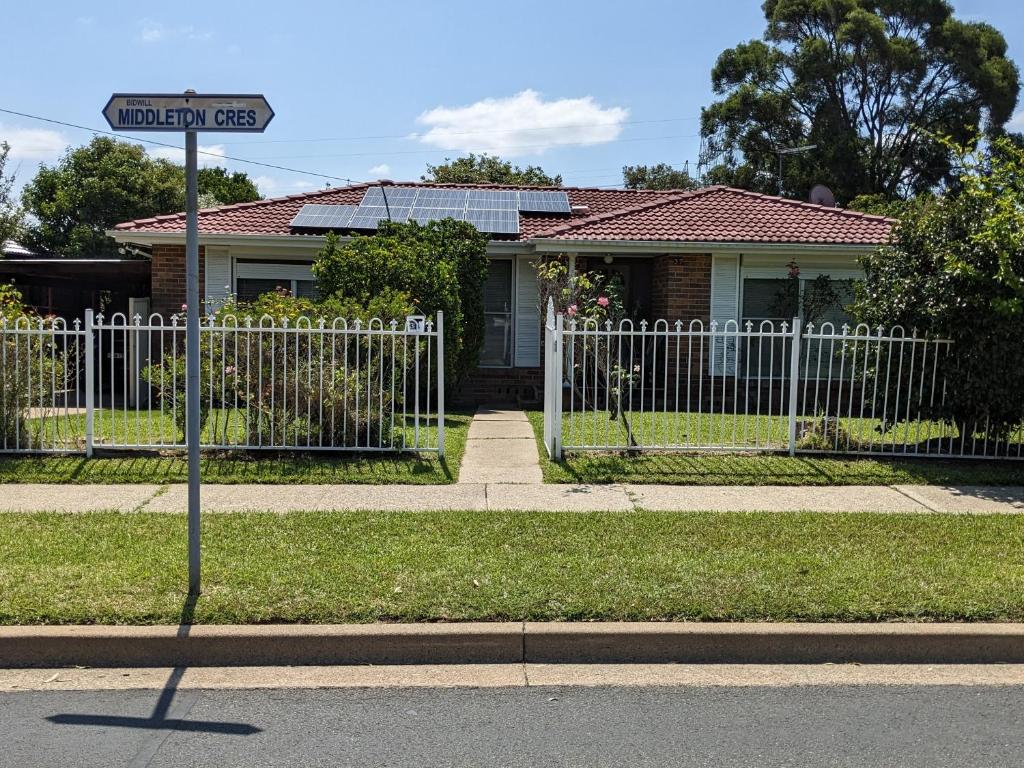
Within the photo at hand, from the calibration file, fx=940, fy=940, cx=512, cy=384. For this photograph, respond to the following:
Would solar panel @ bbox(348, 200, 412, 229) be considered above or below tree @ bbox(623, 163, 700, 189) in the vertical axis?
below

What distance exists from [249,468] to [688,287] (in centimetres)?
831

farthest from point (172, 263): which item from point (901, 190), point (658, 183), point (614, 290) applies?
point (658, 183)

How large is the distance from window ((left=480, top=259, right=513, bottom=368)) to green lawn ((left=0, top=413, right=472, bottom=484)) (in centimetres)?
635

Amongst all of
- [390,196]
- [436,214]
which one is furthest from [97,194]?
[436,214]

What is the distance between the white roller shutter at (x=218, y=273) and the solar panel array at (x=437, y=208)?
133cm

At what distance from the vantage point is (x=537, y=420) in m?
12.8

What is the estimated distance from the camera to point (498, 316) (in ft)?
52.2

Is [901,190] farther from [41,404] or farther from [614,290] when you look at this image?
[41,404]

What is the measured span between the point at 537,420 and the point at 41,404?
6082mm

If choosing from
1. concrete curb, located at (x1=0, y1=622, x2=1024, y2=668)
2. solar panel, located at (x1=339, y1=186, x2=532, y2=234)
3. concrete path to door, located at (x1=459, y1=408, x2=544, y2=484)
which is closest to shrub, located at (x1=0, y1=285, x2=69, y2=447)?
concrete path to door, located at (x1=459, y1=408, x2=544, y2=484)

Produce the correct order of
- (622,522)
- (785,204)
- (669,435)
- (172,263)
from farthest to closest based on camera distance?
1. (785,204)
2. (172,263)
3. (669,435)
4. (622,522)

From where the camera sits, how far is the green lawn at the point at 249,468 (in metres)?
8.58

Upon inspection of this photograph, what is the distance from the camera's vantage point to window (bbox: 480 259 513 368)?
625 inches

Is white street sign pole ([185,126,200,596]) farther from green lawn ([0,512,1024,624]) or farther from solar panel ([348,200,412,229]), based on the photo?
solar panel ([348,200,412,229])
